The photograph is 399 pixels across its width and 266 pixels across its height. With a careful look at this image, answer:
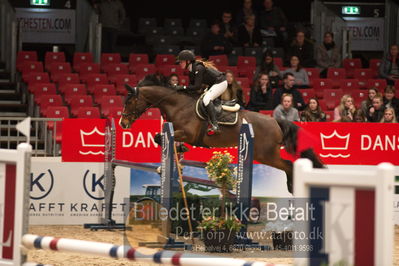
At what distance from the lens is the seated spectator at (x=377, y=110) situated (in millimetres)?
11398

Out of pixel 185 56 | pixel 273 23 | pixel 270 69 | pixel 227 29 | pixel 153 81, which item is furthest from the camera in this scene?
pixel 273 23

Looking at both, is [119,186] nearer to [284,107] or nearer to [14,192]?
[284,107]

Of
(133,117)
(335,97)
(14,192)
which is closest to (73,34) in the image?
(335,97)

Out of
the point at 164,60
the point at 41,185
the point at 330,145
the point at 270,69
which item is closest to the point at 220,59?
the point at 164,60

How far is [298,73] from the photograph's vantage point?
13.8m

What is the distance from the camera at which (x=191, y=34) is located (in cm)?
1698

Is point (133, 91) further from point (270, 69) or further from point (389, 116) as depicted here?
point (270, 69)

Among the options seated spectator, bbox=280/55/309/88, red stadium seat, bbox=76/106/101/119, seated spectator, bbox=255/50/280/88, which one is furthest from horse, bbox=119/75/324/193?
seated spectator, bbox=280/55/309/88

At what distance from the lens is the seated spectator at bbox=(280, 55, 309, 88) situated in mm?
13648

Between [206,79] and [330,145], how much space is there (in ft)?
6.66

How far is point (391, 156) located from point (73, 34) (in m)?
7.62

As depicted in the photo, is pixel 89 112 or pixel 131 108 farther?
pixel 89 112

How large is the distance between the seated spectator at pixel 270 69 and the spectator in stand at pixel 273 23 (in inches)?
112

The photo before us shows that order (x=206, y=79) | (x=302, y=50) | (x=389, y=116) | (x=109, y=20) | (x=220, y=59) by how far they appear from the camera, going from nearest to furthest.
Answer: (x=206, y=79) < (x=389, y=116) < (x=220, y=59) < (x=302, y=50) < (x=109, y=20)
